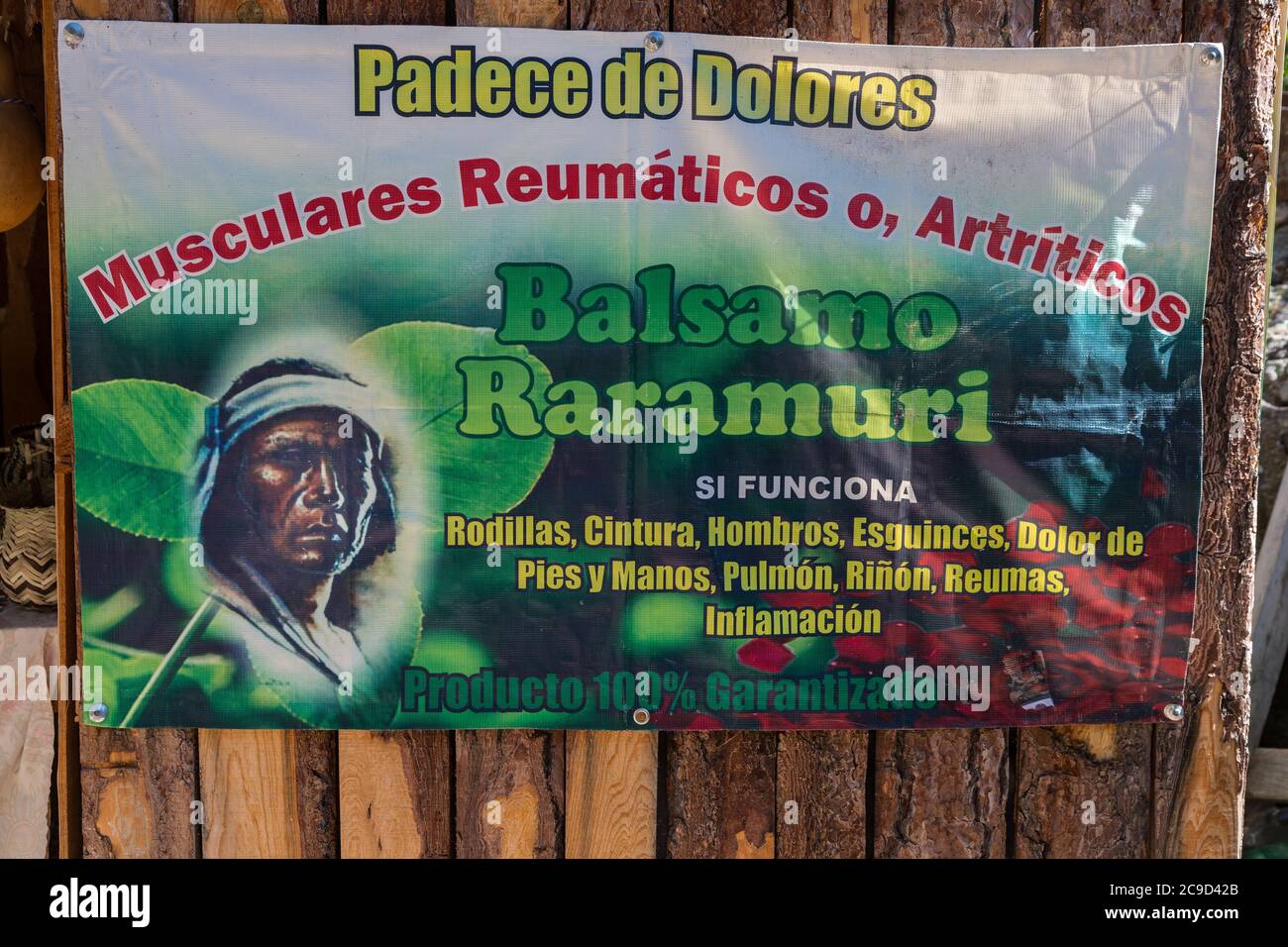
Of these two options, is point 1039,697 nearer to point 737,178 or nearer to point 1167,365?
point 1167,365

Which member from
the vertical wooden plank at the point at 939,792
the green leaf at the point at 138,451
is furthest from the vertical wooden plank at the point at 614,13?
the vertical wooden plank at the point at 939,792

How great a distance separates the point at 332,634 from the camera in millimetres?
2342

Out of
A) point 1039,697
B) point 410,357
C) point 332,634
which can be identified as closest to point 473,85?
point 410,357

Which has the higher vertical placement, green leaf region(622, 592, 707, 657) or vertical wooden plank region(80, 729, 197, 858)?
green leaf region(622, 592, 707, 657)

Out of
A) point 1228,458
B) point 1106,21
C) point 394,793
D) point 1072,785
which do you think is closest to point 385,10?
point 1106,21

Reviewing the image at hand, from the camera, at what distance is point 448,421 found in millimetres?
2305

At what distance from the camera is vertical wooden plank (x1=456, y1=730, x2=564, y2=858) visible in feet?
8.04

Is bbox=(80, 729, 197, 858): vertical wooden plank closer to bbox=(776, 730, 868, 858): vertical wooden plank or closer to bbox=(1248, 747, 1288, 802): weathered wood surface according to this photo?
bbox=(776, 730, 868, 858): vertical wooden plank

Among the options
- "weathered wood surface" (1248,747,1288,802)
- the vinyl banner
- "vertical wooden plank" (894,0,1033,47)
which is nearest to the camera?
the vinyl banner

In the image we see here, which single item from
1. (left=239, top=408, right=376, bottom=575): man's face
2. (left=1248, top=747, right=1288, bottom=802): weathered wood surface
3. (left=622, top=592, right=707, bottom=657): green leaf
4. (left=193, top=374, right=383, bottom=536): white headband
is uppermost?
(left=193, top=374, right=383, bottom=536): white headband

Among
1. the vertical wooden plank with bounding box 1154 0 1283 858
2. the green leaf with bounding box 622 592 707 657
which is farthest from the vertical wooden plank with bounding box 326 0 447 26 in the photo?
the vertical wooden plank with bounding box 1154 0 1283 858

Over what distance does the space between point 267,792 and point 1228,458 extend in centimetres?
245

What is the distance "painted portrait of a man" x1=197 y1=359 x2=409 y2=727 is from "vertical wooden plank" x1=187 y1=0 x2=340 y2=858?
142 millimetres

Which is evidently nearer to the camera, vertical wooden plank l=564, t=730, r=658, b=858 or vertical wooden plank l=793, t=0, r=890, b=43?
vertical wooden plank l=793, t=0, r=890, b=43
